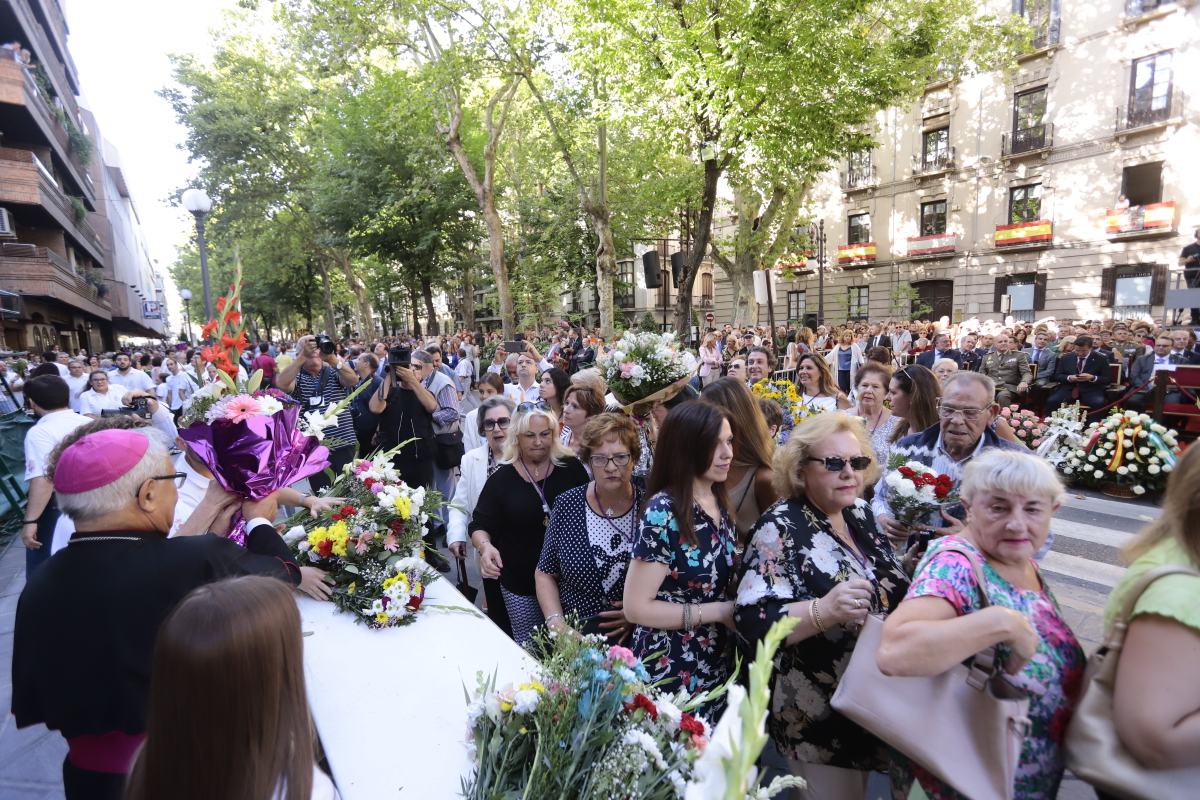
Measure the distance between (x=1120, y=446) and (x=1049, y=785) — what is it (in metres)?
Result: 7.14

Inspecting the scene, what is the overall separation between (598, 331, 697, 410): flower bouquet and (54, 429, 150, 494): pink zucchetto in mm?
2783

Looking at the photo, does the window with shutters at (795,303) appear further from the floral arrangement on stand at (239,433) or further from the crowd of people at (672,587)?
the floral arrangement on stand at (239,433)

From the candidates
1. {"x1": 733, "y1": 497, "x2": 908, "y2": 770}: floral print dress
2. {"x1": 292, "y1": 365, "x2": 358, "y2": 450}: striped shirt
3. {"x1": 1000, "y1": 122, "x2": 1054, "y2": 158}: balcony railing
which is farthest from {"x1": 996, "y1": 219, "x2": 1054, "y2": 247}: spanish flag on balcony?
{"x1": 733, "y1": 497, "x2": 908, "y2": 770}: floral print dress

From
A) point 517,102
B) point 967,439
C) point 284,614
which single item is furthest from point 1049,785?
point 517,102

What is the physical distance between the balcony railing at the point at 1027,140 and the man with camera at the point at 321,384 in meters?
27.6

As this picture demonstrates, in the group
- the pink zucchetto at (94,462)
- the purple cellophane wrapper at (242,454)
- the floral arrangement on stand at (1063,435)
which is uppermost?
the pink zucchetto at (94,462)

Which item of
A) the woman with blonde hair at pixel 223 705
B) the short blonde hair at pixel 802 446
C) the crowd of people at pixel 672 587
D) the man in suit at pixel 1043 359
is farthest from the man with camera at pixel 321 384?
the man in suit at pixel 1043 359

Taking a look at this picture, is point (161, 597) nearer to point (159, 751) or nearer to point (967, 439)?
point (159, 751)

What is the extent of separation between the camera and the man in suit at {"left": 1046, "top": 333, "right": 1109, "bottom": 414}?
32.8ft

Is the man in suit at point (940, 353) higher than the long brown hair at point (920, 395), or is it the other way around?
the long brown hair at point (920, 395)

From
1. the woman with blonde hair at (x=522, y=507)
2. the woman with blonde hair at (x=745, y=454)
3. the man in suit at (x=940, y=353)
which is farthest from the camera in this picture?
the man in suit at (x=940, y=353)

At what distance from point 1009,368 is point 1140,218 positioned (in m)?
16.2

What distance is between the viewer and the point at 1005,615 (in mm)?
1587

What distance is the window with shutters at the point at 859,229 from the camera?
3074 centimetres
